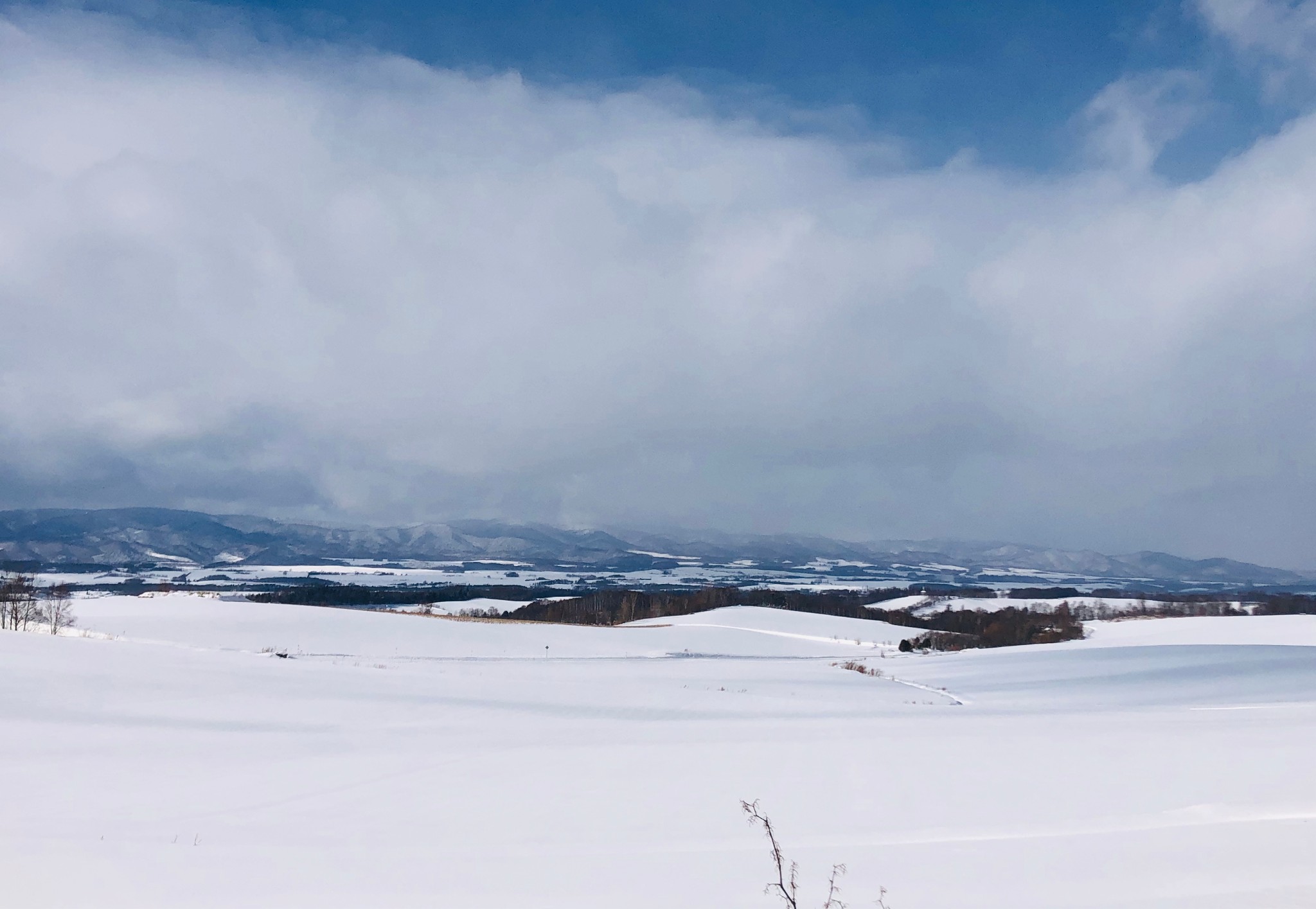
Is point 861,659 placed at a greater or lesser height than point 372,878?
lesser

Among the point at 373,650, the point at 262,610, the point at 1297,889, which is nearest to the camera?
the point at 1297,889

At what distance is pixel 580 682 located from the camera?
25.5 metres

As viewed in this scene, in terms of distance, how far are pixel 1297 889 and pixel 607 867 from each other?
5.56 m

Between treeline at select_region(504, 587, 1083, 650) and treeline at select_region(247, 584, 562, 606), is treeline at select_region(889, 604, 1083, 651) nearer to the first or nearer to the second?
treeline at select_region(504, 587, 1083, 650)

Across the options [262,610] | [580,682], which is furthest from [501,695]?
[262,610]

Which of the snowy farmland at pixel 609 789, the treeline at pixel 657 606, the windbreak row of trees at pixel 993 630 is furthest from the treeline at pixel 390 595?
the snowy farmland at pixel 609 789

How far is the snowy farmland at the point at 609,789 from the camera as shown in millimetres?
6688

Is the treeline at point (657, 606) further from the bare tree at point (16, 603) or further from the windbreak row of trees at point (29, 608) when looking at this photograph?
the bare tree at point (16, 603)

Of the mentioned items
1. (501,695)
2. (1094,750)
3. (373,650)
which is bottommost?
(373,650)

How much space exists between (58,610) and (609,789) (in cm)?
4576

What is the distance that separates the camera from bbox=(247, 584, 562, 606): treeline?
119 m

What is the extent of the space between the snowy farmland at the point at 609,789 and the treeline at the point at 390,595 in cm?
9581

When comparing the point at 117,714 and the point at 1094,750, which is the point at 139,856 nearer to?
the point at 117,714

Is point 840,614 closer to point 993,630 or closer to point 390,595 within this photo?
point 993,630
